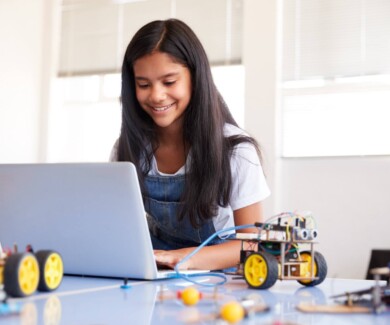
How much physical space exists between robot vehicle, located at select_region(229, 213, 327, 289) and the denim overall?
530mm

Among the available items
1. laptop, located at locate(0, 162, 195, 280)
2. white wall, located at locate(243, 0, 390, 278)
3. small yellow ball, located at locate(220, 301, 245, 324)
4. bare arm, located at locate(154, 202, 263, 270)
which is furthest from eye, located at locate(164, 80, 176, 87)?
white wall, located at locate(243, 0, 390, 278)

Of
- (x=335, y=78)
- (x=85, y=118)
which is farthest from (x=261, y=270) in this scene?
(x=85, y=118)

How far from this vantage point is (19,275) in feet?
2.32

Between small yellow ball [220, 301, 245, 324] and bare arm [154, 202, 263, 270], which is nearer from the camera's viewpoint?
small yellow ball [220, 301, 245, 324]

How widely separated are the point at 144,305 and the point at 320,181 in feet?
10.6

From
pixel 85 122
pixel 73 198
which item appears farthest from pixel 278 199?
pixel 73 198

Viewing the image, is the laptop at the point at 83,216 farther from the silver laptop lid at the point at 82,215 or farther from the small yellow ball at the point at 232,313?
the small yellow ball at the point at 232,313

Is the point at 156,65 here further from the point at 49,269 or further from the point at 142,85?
the point at 49,269

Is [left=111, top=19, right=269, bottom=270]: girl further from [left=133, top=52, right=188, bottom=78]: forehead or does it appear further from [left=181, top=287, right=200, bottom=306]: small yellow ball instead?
[left=181, top=287, right=200, bottom=306]: small yellow ball

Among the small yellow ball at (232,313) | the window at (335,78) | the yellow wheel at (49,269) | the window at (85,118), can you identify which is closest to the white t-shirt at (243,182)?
the yellow wheel at (49,269)

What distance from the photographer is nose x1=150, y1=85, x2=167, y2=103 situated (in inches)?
59.4

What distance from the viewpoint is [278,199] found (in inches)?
156

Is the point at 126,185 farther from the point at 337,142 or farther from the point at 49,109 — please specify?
the point at 49,109

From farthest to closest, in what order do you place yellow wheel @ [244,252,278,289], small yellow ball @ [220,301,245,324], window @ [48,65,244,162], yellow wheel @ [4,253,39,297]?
window @ [48,65,244,162] → yellow wheel @ [244,252,278,289] → yellow wheel @ [4,253,39,297] → small yellow ball @ [220,301,245,324]
